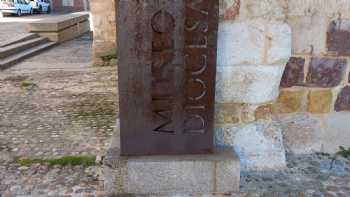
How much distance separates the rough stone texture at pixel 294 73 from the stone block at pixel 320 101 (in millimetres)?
132

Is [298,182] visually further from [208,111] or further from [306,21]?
[306,21]

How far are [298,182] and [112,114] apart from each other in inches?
88.7

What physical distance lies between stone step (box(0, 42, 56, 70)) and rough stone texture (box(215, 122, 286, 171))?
5472 millimetres

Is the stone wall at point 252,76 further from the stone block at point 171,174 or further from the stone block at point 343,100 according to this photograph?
the stone block at point 343,100

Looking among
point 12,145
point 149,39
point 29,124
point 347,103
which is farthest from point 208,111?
point 29,124

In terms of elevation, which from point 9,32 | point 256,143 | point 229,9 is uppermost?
point 229,9

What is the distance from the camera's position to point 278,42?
236 cm

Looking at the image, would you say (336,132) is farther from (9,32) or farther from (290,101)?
(9,32)

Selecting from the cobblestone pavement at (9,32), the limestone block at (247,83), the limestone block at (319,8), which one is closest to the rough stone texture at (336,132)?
the limestone block at (247,83)

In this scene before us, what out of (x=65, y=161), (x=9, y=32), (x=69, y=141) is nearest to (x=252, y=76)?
(x=65, y=161)

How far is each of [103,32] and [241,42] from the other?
507 cm

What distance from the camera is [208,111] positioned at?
7.42ft

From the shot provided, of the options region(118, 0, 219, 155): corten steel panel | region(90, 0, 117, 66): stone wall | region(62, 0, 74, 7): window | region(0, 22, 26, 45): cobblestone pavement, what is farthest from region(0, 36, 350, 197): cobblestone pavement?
region(62, 0, 74, 7): window

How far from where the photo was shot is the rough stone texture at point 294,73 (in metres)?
2.63
